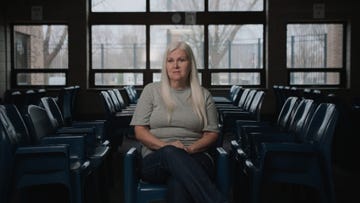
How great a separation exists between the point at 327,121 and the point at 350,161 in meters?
3.06

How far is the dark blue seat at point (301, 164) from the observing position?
3.12m

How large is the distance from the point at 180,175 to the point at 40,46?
8.98 meters

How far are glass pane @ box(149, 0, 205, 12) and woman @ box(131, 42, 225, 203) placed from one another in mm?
7978

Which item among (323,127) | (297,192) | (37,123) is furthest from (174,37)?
(323,127)

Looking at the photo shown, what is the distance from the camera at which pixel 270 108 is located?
1069cm

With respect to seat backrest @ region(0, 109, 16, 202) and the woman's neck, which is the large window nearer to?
the woman's neck

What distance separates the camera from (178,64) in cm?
296

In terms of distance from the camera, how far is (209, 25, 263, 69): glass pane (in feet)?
35.8

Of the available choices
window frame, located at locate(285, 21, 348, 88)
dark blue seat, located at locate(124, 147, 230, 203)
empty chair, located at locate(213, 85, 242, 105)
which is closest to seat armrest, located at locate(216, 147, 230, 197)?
dark blue seat, located at locate(124, 147, 230, 203)

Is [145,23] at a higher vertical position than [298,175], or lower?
higher

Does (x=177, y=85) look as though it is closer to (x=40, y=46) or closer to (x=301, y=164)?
(x=301, y=164)

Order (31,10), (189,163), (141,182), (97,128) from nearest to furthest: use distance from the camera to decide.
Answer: (189,163), (141,182), (97,128), (31,10)

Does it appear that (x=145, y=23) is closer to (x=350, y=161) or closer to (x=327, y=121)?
(x=350, y=161)

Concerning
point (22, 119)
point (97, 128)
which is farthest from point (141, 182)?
point (97, 128)
